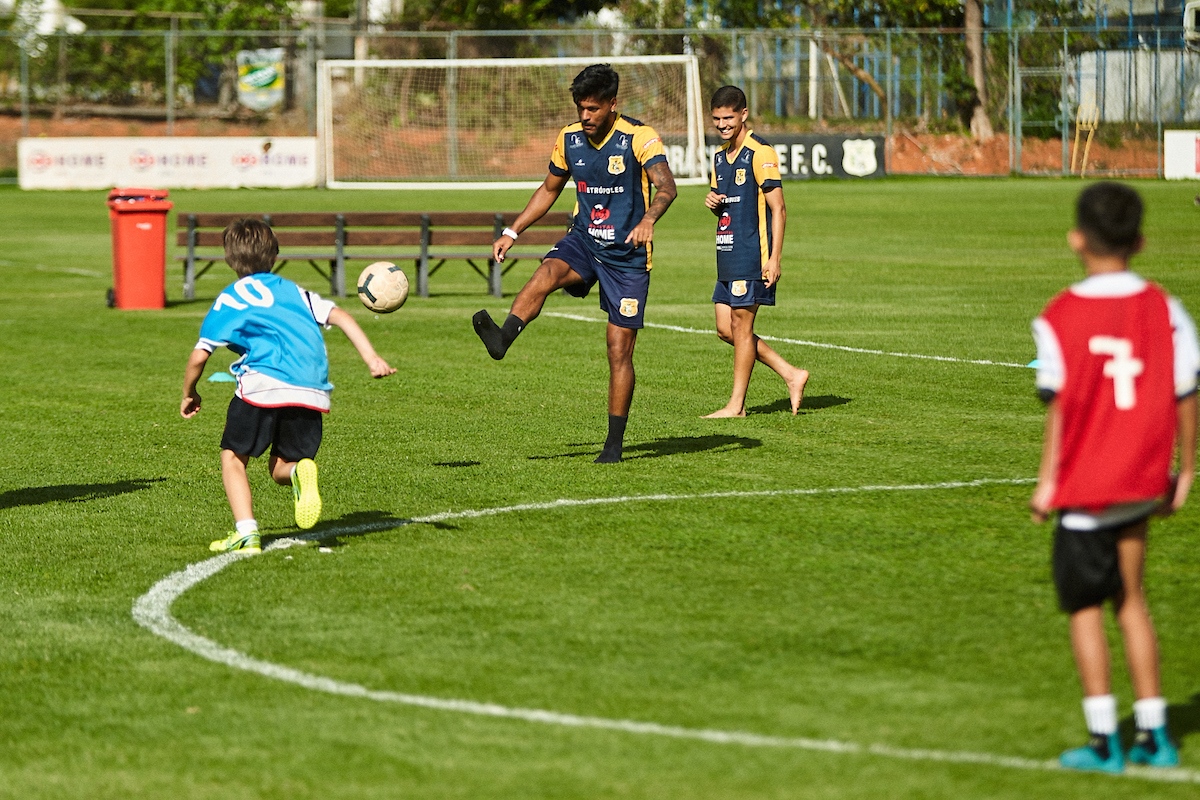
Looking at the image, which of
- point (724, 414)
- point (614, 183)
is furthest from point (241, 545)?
point (724, 414)

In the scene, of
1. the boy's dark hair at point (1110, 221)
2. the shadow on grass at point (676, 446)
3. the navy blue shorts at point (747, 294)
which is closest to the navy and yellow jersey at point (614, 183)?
the shadow on grass at point (676, 446)

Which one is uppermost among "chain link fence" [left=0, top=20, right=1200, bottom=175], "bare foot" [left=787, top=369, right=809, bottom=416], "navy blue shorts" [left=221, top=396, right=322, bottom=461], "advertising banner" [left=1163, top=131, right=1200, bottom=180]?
"chain link fence" [left=0, top=20, right=1200, bottom=175]

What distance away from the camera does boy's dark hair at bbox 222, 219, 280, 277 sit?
7.35m

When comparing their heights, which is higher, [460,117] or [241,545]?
[460,117]

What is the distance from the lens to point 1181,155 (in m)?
43.6

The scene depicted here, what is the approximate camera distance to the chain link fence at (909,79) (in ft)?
156

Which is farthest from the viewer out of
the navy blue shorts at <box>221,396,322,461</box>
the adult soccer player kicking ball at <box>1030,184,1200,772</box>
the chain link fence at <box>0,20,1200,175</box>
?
the chain link fence at <box>0,20,1200,175</box>

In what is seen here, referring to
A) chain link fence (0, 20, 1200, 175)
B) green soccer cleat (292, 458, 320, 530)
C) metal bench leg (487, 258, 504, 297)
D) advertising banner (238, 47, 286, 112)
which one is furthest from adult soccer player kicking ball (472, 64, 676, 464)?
advertising banner (238, 47, 286, 112)

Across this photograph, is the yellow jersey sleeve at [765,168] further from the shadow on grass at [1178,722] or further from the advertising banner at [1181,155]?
the advertising banner at [1181,155]

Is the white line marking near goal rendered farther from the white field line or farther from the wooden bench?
the wooden bench

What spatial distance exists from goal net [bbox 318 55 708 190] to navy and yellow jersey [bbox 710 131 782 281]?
3121 cm

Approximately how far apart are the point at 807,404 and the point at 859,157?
3369 cm

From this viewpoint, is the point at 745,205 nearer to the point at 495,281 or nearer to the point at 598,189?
the point at 598,189

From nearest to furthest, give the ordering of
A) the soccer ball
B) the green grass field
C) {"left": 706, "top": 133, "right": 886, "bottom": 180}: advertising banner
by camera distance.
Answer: the green grass field
the soccer ball
{"left": 706, "top": 133, "right": 886, "bottom": 180}: advertising banner
